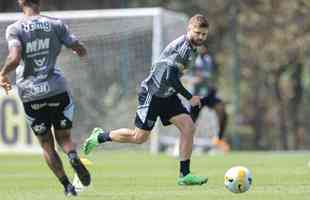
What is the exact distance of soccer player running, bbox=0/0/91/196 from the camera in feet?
39.8

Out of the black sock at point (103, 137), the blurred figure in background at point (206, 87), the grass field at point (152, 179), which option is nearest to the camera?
the grass field at point (152, 179)

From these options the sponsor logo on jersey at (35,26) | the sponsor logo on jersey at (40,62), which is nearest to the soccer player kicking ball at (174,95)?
the sponsor logo on jersey at (40,62)

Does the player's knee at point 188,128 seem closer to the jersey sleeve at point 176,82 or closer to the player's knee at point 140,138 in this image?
the jersey sleeve at point 176,82

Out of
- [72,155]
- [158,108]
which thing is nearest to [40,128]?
[72,155]

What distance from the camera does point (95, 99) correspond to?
86.7 feet

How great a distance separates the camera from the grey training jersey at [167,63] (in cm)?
1411

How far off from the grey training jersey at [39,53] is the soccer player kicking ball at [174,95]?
209 centimetres

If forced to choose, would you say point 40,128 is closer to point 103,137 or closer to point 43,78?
point 43,78

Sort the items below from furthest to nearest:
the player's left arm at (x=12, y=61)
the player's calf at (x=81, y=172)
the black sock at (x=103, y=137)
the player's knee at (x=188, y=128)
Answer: the black sock at (x=103, y=137)
the player's knee at (x=188, y=128)
the player's calf at (x=81, y=172)
the player's left arm at (x=12, y=61)

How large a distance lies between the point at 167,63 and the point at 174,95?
0.45m

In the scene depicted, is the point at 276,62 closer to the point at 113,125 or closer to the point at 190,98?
the point at 113,125

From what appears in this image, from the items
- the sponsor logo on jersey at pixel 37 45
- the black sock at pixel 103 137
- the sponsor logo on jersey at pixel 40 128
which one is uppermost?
the sponsor logo on jersey at pixel 37 45

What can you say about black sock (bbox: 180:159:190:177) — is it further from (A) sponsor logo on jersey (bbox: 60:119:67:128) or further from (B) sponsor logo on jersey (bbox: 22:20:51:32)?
(B) sponsor logo on jersey (bbox: 22:20:51:32)

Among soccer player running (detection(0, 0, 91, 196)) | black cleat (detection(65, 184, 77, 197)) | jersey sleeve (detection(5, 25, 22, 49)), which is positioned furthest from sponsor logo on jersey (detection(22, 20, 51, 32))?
black cleat (detection(65, 184, 77, 197))
